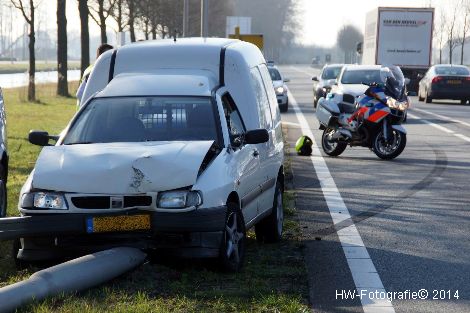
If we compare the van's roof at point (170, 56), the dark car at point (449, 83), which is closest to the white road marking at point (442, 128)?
the dark car at point (449, 83)

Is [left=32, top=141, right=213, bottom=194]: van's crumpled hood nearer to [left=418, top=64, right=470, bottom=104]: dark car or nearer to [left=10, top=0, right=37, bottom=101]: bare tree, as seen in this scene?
[left=10, top=0, right=37, bottom=101]: bare tree

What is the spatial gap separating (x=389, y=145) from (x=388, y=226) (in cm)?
746

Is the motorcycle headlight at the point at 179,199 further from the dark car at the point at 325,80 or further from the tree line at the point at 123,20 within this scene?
the dark car at the point at 325,80

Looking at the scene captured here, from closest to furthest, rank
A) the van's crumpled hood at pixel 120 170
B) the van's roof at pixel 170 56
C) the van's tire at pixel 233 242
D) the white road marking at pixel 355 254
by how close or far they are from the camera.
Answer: the white road marking at pixel 355 254 < the van's crumpled hood at pixel 120 170 < the van's tire at pixel 233 242 < the van's roof at pixel 170 56

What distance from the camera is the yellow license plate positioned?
23.6 ft

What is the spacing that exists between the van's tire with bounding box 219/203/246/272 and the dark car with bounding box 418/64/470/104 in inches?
1222

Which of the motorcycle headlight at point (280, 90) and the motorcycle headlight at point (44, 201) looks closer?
the motorcycle headlight at point (44, 201)

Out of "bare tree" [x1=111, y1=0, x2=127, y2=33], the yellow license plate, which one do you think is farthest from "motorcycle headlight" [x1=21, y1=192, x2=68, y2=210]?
"bare tree" [x1=111, y1=0, x2=127, y2=33]

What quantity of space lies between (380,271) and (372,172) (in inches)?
306

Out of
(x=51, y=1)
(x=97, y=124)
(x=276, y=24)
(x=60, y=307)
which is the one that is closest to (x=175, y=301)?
(x=60, y=307)

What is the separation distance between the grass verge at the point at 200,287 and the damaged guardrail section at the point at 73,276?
0.07 meters

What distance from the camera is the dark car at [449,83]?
38031mm

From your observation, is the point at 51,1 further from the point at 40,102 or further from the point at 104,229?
the point at 104,229

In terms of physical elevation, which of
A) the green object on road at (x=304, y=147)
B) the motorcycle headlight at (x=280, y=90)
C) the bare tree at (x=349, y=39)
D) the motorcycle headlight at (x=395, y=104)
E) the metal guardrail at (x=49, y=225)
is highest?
the metal guardrail at (x=49, y=225)
